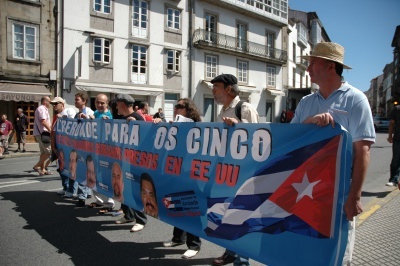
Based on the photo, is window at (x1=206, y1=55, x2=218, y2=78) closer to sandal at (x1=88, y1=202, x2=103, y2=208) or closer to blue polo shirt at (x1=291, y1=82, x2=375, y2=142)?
sandal at (x1=88, y1=202, x2=103, y2=208)

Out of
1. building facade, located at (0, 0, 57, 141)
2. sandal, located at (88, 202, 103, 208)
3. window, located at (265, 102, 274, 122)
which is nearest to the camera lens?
sandal, located at (88, 202, 103, 208)

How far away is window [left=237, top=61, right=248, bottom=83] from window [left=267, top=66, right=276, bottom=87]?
364 cm

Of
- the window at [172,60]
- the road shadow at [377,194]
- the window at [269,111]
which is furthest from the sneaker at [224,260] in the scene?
the window at [269,111]

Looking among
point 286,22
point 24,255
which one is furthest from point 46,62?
point 286,22

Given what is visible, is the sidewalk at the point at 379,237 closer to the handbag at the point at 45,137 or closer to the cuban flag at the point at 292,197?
the cuban flag at the point at 292,197

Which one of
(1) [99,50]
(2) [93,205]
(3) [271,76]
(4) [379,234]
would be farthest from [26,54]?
(3) [271,76]

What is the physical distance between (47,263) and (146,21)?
856 inches

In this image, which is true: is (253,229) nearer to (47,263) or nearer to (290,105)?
(47,263)

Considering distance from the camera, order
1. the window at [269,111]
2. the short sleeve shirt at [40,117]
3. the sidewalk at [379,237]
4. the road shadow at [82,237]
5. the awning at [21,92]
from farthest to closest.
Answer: the window at [269,111] < the awning at [21,92] < the short sleeve shirt at [40,117] < the road shadow at [82,237] < the sidewalk at [379,237]

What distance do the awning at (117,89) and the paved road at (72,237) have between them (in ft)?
45.6

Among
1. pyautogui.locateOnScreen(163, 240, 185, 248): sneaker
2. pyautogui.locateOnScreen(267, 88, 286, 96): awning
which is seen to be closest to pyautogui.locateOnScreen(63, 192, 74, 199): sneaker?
pyautogui.locateOnScreen(163, 240, 185, 248): sneaker

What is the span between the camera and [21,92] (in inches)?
691

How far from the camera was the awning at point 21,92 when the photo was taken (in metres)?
17.2

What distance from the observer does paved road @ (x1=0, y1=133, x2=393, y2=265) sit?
12.4 feet
